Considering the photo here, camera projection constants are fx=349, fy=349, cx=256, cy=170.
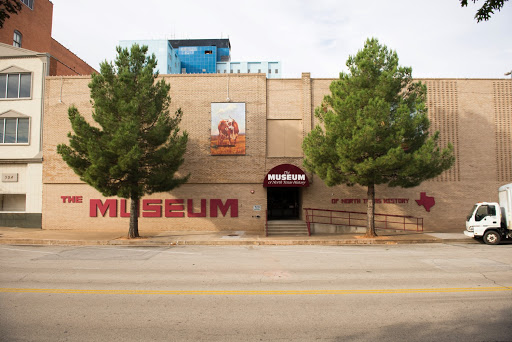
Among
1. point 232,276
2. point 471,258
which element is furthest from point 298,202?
point 232,276

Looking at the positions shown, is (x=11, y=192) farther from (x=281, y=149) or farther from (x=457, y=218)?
(x=457, y=218)

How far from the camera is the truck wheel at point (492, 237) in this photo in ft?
52.6

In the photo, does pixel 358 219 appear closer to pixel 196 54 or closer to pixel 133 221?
pixel 133 221

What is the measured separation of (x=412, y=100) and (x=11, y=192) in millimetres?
24843

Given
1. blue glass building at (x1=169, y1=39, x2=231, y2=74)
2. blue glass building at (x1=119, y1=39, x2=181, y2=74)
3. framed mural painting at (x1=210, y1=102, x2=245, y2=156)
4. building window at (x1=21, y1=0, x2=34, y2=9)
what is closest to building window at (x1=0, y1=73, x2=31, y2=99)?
framed mural painting at (x1=210, y1=102, x2=245, y2=156)

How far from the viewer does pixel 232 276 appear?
364 inches

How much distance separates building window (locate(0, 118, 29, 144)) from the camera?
23000 millimetres

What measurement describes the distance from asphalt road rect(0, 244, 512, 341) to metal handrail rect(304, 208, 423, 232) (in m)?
9.31

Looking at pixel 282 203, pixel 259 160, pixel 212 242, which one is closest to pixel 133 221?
pixel 212 242

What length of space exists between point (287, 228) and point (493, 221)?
33.3 feet

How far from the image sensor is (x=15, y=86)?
23484 millimetres

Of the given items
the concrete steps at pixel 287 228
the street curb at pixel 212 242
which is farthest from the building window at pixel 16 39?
the concrete steps at pixel 287 228

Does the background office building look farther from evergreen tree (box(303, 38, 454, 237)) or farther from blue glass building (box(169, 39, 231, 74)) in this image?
evergreen tree (box(303, 38, 454, 237))

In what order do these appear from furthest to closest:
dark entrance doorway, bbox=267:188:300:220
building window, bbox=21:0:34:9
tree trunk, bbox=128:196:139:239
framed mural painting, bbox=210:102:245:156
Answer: building window, bbox=21:0:34:9 < dark entrance doorway, bbox=267:188:300:220 < framed mural painting, bbox=210:102:245:156 < tree trunk, bbox=128:196:139:239
